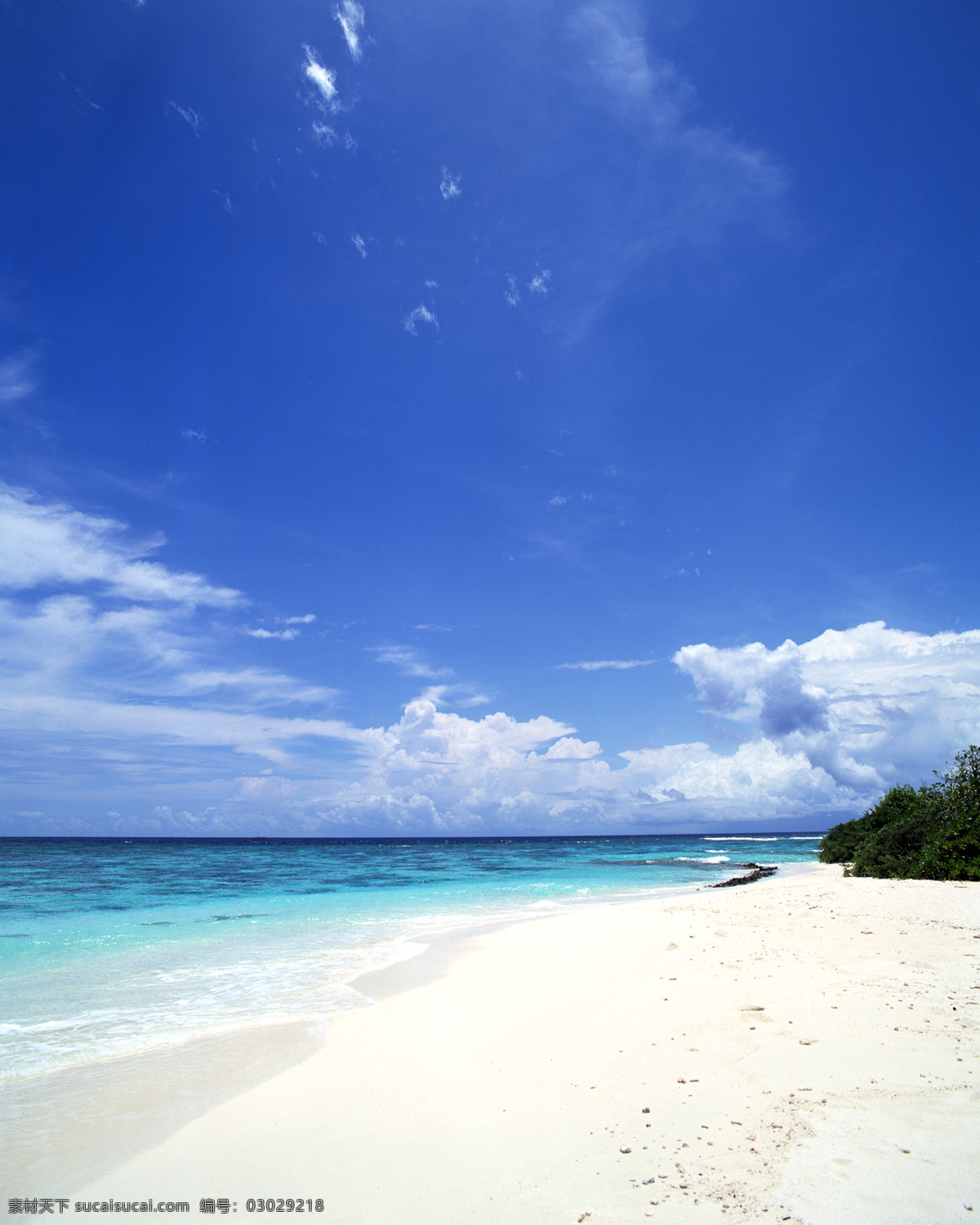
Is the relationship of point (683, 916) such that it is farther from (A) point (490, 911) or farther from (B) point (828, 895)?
(A) point (490, 911)

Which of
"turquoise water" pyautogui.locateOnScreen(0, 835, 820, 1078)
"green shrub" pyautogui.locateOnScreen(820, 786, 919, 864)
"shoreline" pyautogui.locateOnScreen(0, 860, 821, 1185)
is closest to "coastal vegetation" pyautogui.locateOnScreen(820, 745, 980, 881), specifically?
"green shrub" pyautogui.locateOnScreen(820, 786, 919, 864)

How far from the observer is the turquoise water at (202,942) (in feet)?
29.2

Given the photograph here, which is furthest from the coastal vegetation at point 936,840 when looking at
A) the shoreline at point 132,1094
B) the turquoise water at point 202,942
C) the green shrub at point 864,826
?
the shoreline at point 132,1094

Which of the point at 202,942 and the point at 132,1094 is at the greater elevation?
the point at 132,1094

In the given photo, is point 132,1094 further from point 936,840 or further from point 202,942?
point 936,840

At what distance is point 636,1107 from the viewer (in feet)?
16.8

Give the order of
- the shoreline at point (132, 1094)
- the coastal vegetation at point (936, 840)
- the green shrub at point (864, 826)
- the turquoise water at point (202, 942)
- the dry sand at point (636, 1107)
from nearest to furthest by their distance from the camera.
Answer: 1. the dry sand at point (636, 1107)
2. the shoreline at point (132, 1094)
3. the turquoise water at point (202, 942)
4. the coastal vegetation at point (936, 840)
5. the green shrub at point (864, 826)

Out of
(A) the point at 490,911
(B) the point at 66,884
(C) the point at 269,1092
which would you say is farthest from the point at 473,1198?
(B) the point at 66,884

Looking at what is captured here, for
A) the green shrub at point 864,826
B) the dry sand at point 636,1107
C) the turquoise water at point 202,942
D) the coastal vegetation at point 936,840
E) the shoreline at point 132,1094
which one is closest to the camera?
the dry sand at point 636,1107

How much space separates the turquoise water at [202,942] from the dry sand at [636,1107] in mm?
3017

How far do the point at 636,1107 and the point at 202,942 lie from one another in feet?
46.7

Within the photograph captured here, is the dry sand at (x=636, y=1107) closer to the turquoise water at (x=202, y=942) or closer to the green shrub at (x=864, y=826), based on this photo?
the turquoise water at (x=202, y=942)

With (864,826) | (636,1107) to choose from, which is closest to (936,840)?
(864,826)

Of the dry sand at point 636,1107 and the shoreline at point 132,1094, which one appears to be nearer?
the dry sand at point 636,1107
